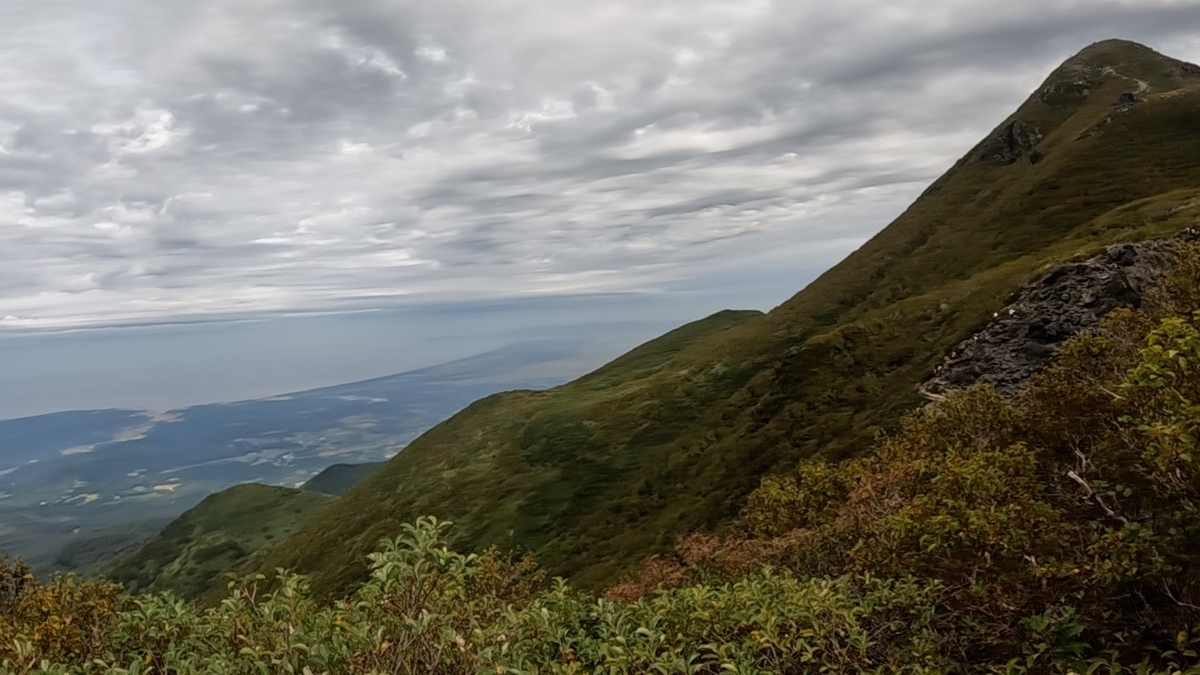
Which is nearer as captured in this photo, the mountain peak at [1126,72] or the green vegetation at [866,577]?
the green vegetation at [866,577]

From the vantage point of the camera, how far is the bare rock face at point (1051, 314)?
2394 inches

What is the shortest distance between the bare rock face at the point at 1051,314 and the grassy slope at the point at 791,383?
21.3 feet

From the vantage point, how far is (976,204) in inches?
6112

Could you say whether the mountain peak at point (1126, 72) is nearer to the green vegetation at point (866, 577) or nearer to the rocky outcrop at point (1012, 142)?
the rocky outcrop at point (1012, 142)

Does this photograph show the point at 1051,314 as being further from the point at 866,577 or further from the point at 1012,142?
the point at 1012,142

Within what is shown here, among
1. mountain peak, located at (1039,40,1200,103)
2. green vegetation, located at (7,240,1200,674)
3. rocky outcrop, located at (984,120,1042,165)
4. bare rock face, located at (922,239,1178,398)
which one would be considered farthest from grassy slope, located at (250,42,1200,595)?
green vegetation, located at (7,240,1200,674)

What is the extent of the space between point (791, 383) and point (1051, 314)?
1401 inches

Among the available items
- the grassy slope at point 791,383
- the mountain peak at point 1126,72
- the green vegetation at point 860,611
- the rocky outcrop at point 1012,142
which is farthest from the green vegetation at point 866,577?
the mountain peak at point 1126,72

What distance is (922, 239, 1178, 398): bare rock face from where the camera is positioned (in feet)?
200

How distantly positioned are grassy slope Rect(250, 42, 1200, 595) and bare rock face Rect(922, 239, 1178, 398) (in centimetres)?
650

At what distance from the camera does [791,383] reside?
94.9 m

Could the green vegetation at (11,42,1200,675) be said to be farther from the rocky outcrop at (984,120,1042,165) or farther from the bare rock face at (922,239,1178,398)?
the rocky outcrop at (984,120,1042,165)

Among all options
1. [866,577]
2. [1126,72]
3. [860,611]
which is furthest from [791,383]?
[1126,72]

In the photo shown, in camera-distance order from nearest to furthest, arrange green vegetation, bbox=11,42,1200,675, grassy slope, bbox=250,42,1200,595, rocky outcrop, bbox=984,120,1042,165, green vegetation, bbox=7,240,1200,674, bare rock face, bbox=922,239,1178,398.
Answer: green vegetation, bbox=7,240,1200,674 < green vegetation, bbox=11,42,1200,675 < bare rock face, bbox=922,239,1178,398 < grassy slope, bbox=250,42,1200,595 < rocky outcrop, bbox=984,120,1042,165
